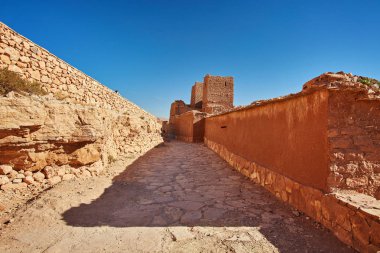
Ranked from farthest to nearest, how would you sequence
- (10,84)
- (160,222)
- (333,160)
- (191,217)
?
(10,84), (191,217), (160,222), (333,160)

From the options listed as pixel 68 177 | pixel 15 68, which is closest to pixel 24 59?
pixel 15 68

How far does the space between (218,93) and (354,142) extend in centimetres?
2004

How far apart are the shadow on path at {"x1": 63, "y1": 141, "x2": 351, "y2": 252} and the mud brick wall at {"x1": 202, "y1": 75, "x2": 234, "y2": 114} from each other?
55.2ft

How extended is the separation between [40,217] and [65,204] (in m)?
0.52

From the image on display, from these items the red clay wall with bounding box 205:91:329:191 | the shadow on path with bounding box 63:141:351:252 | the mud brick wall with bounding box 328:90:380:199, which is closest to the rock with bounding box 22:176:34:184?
the shadow on path with bounding box 63:141:351:252

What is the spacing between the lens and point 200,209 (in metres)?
4.04

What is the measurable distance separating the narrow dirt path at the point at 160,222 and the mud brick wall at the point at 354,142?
0.91m

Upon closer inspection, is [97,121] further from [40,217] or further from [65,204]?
[40,217]

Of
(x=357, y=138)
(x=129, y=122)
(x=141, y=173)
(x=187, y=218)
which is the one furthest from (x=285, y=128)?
(x=129, y=122)

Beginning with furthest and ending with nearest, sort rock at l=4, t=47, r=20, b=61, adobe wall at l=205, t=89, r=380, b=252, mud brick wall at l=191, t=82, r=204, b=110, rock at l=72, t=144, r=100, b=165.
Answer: mud brick wall at l=191, t=82, r=204, b=110 < rock at l=4, t=47, r=20, b=61 < rock at l=72, t=144, r=100, b=165 < adobe wall at l=205, t=89, r=380, b=252

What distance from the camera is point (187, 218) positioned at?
12.0 feet

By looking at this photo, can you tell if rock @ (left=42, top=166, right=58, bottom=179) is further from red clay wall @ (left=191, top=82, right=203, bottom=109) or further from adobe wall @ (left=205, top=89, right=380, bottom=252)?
red clay wall @ (left=191, top=82, right=203, bottom=109)

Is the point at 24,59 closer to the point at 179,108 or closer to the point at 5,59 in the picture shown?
the point at 5,59

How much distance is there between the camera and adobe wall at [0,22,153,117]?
7.17 metres
